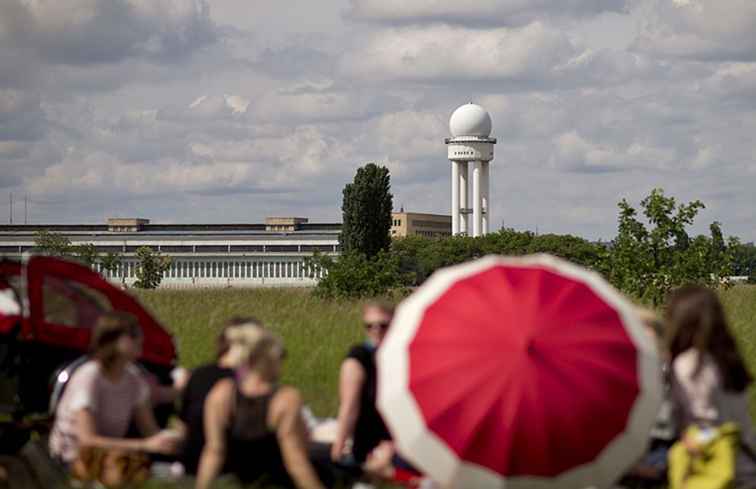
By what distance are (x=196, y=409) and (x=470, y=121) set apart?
138078mm

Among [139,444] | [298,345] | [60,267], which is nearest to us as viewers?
[139,444]

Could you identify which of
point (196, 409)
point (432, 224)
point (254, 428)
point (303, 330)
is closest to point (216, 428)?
point (254, 428)

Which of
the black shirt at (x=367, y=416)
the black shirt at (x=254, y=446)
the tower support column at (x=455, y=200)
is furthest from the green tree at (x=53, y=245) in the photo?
the black shirt at (x=254, y=446)

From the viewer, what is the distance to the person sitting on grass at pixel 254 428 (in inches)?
274

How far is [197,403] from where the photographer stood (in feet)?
24.6

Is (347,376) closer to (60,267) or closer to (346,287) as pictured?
(60,267)

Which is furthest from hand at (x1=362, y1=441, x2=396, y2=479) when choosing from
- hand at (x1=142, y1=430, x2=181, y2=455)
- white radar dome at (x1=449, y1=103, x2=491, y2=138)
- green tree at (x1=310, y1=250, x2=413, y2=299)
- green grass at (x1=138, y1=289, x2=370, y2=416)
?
white radar dome at (x1=449, y1=103, x2=491, y2=138)

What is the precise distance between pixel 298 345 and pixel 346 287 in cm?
2122

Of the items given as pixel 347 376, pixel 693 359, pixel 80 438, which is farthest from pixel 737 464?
pixel 80 438

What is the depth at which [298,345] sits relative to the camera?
15.7 m

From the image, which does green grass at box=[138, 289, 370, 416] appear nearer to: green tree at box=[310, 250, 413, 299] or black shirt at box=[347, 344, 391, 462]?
black shirt at box=[347, 344, 391, 462]

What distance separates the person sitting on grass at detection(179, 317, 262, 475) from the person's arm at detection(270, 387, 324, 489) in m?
0.54

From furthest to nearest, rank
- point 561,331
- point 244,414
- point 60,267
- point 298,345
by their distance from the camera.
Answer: point 298,345
point 60,267
point 244,414
point 561,331

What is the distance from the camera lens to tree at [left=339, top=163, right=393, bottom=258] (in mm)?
93000
